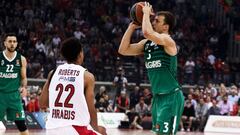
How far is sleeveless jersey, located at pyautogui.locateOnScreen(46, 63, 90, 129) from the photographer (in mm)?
6695

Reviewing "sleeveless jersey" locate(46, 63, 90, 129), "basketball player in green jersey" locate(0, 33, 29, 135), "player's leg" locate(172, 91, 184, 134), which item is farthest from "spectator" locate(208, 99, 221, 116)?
"sleeveless jersey" locate(46, 63, 90, 129)

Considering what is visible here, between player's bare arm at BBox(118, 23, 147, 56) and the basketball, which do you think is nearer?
the basketball

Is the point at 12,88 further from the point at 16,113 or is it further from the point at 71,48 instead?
the point at 71,48

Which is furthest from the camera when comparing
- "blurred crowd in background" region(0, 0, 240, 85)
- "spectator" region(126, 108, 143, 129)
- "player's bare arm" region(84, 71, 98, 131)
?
"blurred crowd in background" region(0, 0, 240, 85)

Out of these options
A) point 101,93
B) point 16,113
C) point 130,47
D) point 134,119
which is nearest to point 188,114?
point 134,119

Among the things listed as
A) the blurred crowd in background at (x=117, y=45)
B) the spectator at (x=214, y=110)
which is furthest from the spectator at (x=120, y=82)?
the spectator at (x=214, y=110)

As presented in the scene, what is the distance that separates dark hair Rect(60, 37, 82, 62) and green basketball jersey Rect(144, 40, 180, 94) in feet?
7.43

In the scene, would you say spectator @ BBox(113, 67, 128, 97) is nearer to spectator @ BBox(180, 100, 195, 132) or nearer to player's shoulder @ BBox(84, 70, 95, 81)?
spectator @ BBox(180, 100, 195, 132)

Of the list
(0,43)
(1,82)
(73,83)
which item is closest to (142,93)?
(0,43)

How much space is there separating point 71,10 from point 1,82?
1876 cm

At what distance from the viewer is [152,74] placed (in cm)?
887

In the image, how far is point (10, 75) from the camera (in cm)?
1235

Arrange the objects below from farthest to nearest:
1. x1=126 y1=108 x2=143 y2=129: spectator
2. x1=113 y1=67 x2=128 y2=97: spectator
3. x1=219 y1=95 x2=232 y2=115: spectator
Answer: x1=113 y1=67 x2=128 y2=97: spectator, x1=126 y1=108 x2=143 y2=129: spectator, x1=219 y1=95 x2=232 y2=115: spectator

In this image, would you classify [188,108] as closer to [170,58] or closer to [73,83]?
[170,58]
